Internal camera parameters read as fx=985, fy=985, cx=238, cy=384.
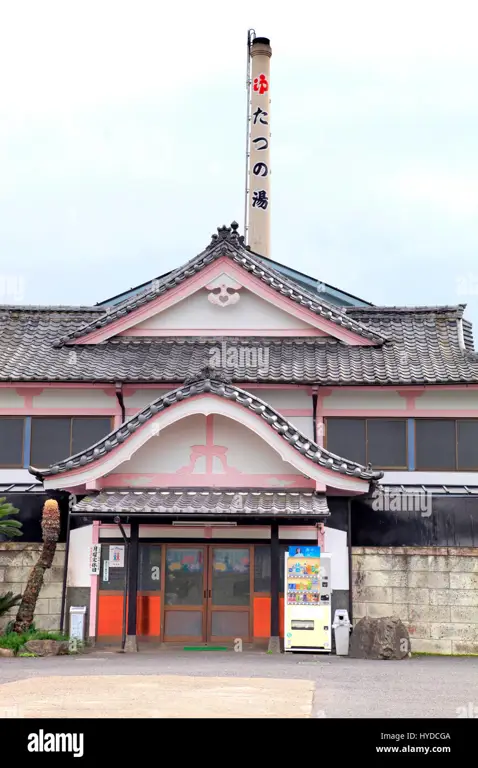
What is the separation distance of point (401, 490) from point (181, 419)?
5634mm

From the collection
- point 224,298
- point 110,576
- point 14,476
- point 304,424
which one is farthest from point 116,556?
point 224,298

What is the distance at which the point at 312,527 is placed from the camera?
22.1 m

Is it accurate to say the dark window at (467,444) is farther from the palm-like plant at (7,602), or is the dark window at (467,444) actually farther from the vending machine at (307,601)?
the palm-like plant at (7,602)

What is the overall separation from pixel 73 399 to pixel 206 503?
6085mm

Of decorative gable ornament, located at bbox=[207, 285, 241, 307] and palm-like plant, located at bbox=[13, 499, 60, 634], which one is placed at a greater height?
decorative gable ornament, located at bbox=[207, 285, 241, 307]

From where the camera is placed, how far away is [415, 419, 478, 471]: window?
2469 centimetres

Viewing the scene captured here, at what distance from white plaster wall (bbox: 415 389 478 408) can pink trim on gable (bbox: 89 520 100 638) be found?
28.3ft

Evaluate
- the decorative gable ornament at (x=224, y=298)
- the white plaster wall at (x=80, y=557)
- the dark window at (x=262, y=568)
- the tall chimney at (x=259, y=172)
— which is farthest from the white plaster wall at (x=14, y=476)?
the tall chimney at (x=259, y=172)

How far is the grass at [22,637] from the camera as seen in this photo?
2028 centimetres

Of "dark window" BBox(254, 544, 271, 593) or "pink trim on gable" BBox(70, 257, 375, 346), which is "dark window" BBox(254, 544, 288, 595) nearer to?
"dark window" BBox(254, 544, 271, 593)

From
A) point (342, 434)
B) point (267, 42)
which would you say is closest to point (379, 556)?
point (342, 434)

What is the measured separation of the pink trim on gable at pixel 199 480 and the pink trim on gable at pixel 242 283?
5572 mm

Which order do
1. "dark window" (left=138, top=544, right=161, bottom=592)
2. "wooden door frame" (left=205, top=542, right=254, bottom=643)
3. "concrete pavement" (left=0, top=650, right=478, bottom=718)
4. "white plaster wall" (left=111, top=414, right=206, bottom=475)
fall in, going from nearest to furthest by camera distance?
"concrete pavement" (left=0, top=650, right=478, bottom=718), "wooden door frame" (left=205, top=542, right=254, bottom=643), "dark window" (left=138, top=544, right=161, bottom=592), "white plaster wall" (left=111, top=414, right=206, bottom=475)

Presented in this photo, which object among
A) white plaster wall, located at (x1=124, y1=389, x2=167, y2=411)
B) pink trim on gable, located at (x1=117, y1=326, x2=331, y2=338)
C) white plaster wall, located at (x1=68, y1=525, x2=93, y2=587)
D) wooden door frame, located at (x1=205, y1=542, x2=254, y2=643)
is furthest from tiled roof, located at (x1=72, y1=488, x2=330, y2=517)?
pink trim on gable, located at (x1=117, y1=326, x2=331, y2=338)
